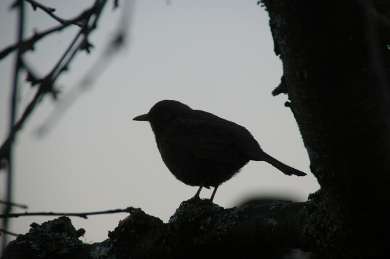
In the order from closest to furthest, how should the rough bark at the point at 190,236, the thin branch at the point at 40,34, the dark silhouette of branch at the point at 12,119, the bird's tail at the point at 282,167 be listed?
the dark silhouette of branch at the point at 12,119, the thin branch at the point at 40,34, the rough bark at the point at 190,236, the bird's tail at the point at 282,167

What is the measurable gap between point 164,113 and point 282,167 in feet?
7.01

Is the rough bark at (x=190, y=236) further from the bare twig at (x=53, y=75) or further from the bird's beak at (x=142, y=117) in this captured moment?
the bird's beak at (x=142, y=117)

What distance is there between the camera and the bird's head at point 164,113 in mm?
6766

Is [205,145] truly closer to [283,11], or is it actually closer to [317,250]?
[317,250]

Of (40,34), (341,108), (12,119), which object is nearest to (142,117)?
(341,108)

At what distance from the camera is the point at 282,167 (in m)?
5.18

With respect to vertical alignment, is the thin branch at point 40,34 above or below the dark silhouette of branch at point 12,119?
above

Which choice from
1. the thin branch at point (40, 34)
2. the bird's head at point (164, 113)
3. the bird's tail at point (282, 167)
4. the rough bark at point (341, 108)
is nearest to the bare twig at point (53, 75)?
the thin branch at point (40, 34)

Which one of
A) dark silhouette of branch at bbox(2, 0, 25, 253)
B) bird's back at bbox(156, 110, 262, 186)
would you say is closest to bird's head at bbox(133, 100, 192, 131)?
bird's back at bbox(156, 110, 262, 186)

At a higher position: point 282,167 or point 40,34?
point 282,167

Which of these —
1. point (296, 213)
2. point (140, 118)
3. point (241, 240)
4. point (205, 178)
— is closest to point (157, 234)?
point (241, 240)

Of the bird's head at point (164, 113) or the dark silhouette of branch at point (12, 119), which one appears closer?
the dark silhouette of branch at point (12, 119)

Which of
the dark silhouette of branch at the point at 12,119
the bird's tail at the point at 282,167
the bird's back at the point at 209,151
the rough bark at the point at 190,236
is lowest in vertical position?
the dark silhouette of branch at the point at 12,119

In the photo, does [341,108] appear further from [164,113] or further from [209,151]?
[164,113]
